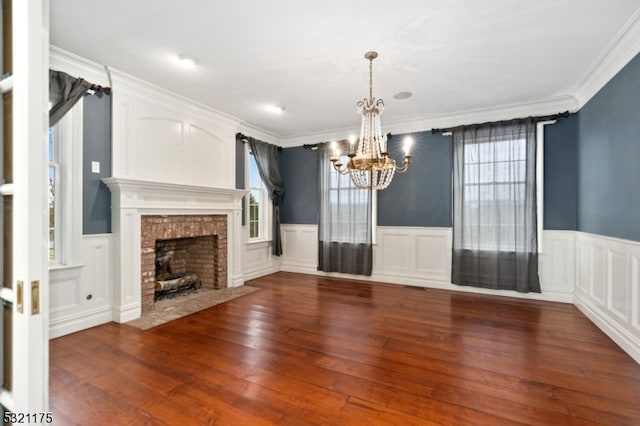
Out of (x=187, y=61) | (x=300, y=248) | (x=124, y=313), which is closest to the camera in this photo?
(x=187, y=61)

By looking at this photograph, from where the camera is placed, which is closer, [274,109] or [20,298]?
[20,298]

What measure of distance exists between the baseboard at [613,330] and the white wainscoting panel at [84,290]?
17.5ft

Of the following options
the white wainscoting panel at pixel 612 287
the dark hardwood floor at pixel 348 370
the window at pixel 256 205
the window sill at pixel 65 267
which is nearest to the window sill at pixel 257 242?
the window at pixel 256 205

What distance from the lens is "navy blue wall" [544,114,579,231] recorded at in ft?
14.3

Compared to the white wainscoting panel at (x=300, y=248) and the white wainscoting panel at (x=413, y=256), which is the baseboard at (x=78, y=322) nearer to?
the white wainscoting panel at (x=300, y=248)

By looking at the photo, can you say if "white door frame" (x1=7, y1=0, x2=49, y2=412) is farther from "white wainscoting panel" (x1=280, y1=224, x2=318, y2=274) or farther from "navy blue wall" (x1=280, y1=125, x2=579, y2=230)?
"white wainscoting panel" (x1=280, y1=224, x2=318, y2=274)

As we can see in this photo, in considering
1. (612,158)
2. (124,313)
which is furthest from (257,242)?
(612,158)

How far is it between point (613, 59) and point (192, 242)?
581 centimetres

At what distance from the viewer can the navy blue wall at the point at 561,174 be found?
435 centimetres

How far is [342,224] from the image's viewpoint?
5.84 metres

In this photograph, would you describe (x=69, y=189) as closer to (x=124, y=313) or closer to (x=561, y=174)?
(x=124, y=313)

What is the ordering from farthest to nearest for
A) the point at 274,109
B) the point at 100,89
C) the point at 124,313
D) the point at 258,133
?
the point at 258,133 < the point at 274,109 < the point at 124,313 < the point at 100,89

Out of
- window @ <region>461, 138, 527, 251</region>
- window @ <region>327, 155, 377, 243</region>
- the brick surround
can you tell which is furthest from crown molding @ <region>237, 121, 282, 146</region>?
window @ <region>461, 138, 527, 251</region>

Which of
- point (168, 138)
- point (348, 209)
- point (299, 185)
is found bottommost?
point (348, 209)
